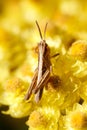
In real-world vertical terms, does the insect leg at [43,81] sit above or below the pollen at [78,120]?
above

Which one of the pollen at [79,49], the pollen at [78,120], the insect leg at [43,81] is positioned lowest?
the pollen at [78,120]

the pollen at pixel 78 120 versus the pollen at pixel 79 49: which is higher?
the pollen at pixel 79 49

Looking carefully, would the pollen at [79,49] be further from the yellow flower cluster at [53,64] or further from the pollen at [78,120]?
the pollen at [78,120]

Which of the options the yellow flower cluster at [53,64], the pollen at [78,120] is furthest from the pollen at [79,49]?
the pollen at [78,120]

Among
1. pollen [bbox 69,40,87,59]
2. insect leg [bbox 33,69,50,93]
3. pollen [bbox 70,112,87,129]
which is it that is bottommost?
pollen [bbox 70,112,87,129]

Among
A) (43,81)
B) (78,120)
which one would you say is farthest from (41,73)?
(78,120)

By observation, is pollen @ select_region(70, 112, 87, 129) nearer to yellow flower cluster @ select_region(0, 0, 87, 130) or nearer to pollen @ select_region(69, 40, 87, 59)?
yellow flower cluster @ select_region(0, 0, 87, 130)

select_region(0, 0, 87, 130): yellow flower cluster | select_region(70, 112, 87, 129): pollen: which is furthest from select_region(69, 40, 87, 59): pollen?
select_region(70, 112, 87, 129): pollen
